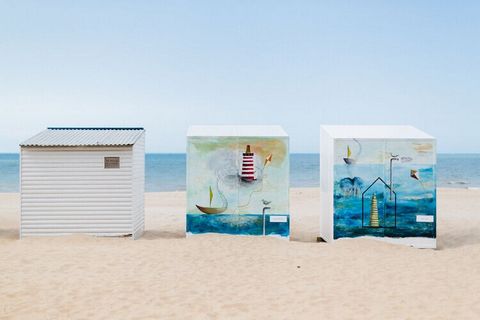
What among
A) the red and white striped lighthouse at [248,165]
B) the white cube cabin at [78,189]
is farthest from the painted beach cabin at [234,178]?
the white cube cabin at [78,189]

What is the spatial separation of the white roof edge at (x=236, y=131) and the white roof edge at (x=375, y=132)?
45.4 inches

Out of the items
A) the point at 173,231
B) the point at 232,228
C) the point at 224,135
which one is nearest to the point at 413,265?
the point at 232,228

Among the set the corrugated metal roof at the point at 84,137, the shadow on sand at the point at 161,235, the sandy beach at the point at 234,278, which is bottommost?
the sandy beach at the point at 234,278

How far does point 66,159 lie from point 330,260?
5.99 m

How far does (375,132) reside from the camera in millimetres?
11469

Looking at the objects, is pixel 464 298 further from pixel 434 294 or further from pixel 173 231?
pixel 173 231

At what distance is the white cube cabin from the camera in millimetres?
11242

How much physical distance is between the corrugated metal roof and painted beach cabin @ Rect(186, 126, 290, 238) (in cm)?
164

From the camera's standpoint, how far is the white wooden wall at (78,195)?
36.9ft

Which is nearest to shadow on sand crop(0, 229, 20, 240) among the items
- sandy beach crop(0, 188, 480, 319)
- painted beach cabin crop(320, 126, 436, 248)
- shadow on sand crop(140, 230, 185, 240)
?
sandy beach crop(0, 188, 480, 319)

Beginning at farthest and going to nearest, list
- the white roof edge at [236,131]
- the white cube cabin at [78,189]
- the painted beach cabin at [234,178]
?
the white cube cabin at [78,189] → the white roof edge at [236,131] → the painted beach cabin at [234,178]

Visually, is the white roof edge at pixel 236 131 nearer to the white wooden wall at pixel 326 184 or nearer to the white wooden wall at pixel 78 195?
the white wooden wall at pixel 326 184

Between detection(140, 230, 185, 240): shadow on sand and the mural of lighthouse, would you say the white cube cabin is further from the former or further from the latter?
the mural of lighthouse

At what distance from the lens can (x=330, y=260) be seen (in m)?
9.51
